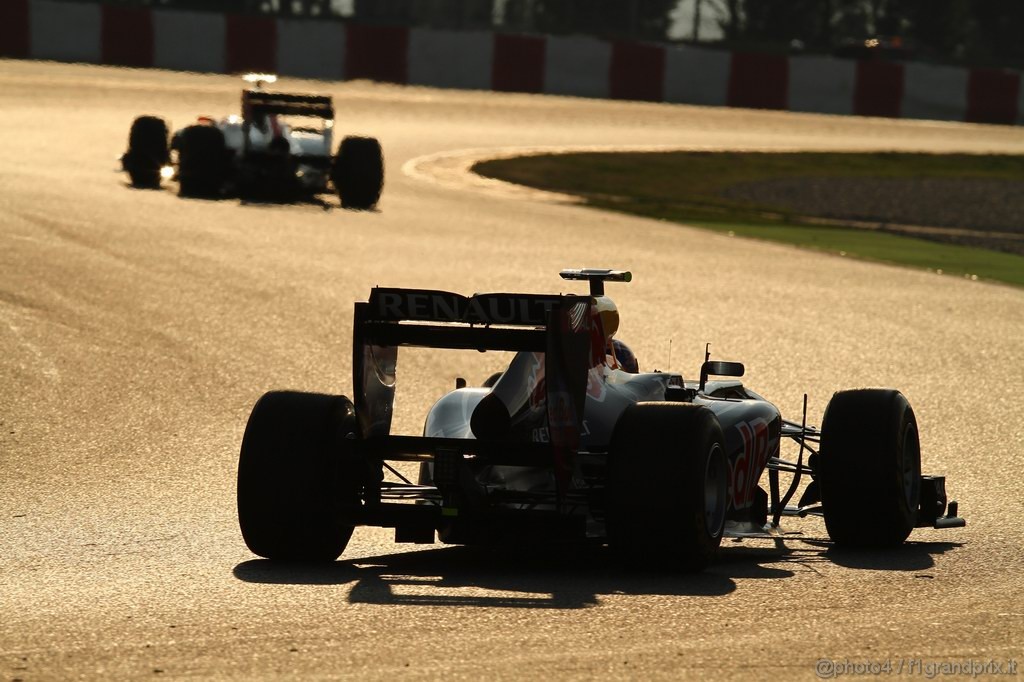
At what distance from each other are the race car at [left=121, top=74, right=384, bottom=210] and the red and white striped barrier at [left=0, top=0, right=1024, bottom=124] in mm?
10666

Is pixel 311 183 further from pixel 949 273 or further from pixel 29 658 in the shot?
pixel 29 658

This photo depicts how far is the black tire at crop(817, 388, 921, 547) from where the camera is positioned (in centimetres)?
734

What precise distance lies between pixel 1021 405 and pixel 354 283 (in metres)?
5.47

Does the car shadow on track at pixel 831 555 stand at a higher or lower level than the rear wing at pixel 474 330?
lower

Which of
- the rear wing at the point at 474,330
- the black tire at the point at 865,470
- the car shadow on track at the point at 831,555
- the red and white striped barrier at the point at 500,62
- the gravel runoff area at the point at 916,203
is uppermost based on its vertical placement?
the red and white striped barrier at the point at 500,62

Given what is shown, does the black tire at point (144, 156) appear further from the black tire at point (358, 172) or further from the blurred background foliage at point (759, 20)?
the blurred background foliage at point (759, 20)

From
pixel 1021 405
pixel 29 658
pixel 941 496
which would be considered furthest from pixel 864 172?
pixel 29 658

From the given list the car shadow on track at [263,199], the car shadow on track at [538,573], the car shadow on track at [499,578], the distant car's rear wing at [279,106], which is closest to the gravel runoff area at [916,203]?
the car shadow on track at [263,199]

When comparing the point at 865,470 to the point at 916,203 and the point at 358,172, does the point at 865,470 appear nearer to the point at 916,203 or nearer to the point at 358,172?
the point at 358,172

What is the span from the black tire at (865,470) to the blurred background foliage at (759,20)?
25.7 m

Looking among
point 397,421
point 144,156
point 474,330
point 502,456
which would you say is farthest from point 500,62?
point 502,456

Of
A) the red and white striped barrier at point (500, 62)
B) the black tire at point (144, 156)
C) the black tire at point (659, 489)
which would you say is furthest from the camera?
the red and white striped barrier at point (500, 62)

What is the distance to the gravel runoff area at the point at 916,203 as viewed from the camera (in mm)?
22344

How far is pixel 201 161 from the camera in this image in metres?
19.8
